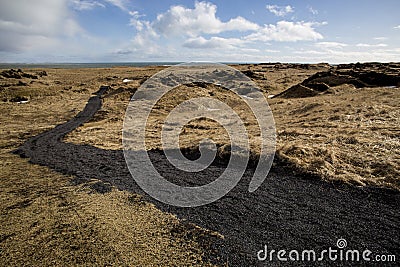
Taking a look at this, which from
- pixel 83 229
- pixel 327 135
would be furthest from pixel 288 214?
pixel 327 135

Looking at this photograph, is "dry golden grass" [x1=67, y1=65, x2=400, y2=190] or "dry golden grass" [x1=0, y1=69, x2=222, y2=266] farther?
"dry golden grass" [x1=67, y1=65, x2=400, y2=190]

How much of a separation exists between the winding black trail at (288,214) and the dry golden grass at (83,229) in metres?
0.58

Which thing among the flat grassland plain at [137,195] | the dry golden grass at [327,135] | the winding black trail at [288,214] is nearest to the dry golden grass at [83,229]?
the flat grassland plain at [137,195]

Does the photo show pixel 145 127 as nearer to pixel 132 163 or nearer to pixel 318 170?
pixel 132 163

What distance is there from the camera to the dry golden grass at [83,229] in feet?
19.4

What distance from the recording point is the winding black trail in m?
6.01

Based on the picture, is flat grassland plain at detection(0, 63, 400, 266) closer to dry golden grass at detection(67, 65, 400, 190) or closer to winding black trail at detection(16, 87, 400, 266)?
dry golden grass at detection(67, 65, 400, 190)

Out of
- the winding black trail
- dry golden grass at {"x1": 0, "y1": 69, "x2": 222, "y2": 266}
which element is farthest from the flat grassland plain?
the winding black trail

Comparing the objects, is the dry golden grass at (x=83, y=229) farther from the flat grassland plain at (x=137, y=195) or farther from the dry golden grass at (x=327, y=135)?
the dry golden grass at (x=327, y=135)

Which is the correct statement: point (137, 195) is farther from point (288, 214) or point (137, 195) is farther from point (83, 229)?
point (288, 214)

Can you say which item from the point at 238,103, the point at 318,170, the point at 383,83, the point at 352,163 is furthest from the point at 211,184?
the point at 383,83

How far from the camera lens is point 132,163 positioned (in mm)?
11789

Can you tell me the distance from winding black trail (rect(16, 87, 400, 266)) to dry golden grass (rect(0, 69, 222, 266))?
58cm

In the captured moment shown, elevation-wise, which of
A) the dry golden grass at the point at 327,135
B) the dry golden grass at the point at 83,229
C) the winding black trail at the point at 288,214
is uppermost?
the dry golden grass at the point at 327,135
